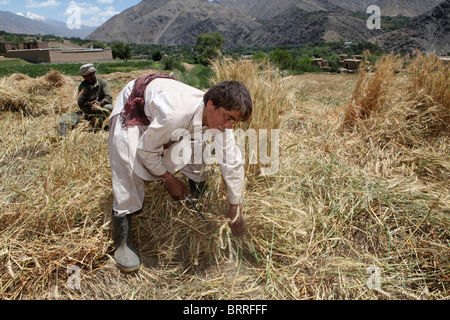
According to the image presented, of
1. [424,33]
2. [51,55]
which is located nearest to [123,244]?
[51,55]

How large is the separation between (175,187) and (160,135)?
0.36 meters

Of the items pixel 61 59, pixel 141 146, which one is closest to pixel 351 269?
pixel 141 146

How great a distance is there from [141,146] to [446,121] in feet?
8.96

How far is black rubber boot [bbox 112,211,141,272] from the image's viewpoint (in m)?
1.54

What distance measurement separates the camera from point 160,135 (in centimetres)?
141

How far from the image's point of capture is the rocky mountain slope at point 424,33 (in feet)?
121

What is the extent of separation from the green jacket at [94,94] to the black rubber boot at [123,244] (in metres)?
2.50

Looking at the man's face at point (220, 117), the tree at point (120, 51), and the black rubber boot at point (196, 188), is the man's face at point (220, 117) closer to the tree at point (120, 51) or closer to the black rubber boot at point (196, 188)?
the black rubber boot at point (196, 188)

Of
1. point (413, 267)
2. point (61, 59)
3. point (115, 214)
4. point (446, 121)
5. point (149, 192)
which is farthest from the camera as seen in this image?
point (61, 59)

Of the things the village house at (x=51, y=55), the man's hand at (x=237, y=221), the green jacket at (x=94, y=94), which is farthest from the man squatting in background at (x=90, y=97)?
the village house at (x=51, y=55)

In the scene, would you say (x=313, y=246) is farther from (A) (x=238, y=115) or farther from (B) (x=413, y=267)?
(A) (x=238, y=115)

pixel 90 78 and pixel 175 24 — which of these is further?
pixel 175 24

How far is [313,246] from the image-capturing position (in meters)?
1.58

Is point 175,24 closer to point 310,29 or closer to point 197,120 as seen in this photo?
point 310,29
